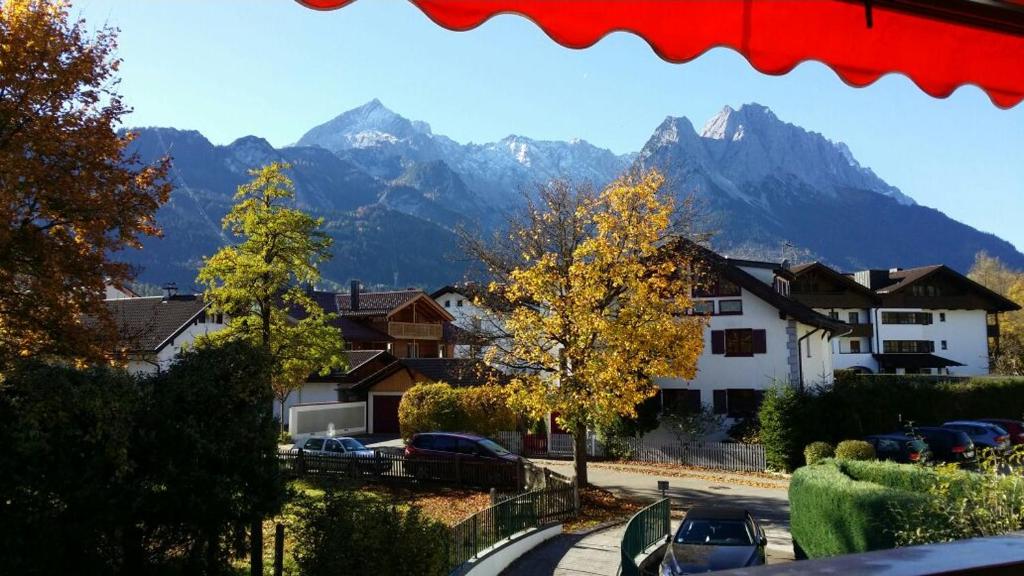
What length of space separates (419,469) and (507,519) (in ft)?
36.6

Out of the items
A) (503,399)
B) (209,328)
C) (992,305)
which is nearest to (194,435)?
(503,399)

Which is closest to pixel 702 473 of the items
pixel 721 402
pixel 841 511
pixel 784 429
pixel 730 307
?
pixel 784 429

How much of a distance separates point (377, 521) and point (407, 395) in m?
28.5

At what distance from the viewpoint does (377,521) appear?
11.7 metres

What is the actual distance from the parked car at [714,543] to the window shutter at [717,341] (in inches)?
915

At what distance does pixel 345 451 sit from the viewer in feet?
108

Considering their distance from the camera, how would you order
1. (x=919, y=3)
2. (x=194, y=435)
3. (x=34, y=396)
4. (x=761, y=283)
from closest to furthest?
1. (x=919, y=3)
2. (x=34, y=396)
3. (x=194, y=435)
4. (x=761, y=283)

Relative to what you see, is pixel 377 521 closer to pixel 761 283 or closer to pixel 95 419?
pixel 95 419

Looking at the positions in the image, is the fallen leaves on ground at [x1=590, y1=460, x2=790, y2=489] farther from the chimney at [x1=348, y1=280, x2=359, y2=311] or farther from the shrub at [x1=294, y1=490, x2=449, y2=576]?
the chimney at [x1=348, y1=280, x2=359, y2=311]

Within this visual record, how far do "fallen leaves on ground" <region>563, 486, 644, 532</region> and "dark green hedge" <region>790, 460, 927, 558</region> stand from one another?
6558 millimetres

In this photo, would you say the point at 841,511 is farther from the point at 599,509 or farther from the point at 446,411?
the point at 446,411

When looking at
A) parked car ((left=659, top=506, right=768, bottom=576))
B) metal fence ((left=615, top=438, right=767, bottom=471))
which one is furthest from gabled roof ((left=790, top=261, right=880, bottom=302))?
parked car ((left=659, top=506, right=768, bottom=576))

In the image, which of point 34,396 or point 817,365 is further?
point 817,365

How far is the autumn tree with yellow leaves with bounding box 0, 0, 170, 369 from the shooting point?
54.1ft
